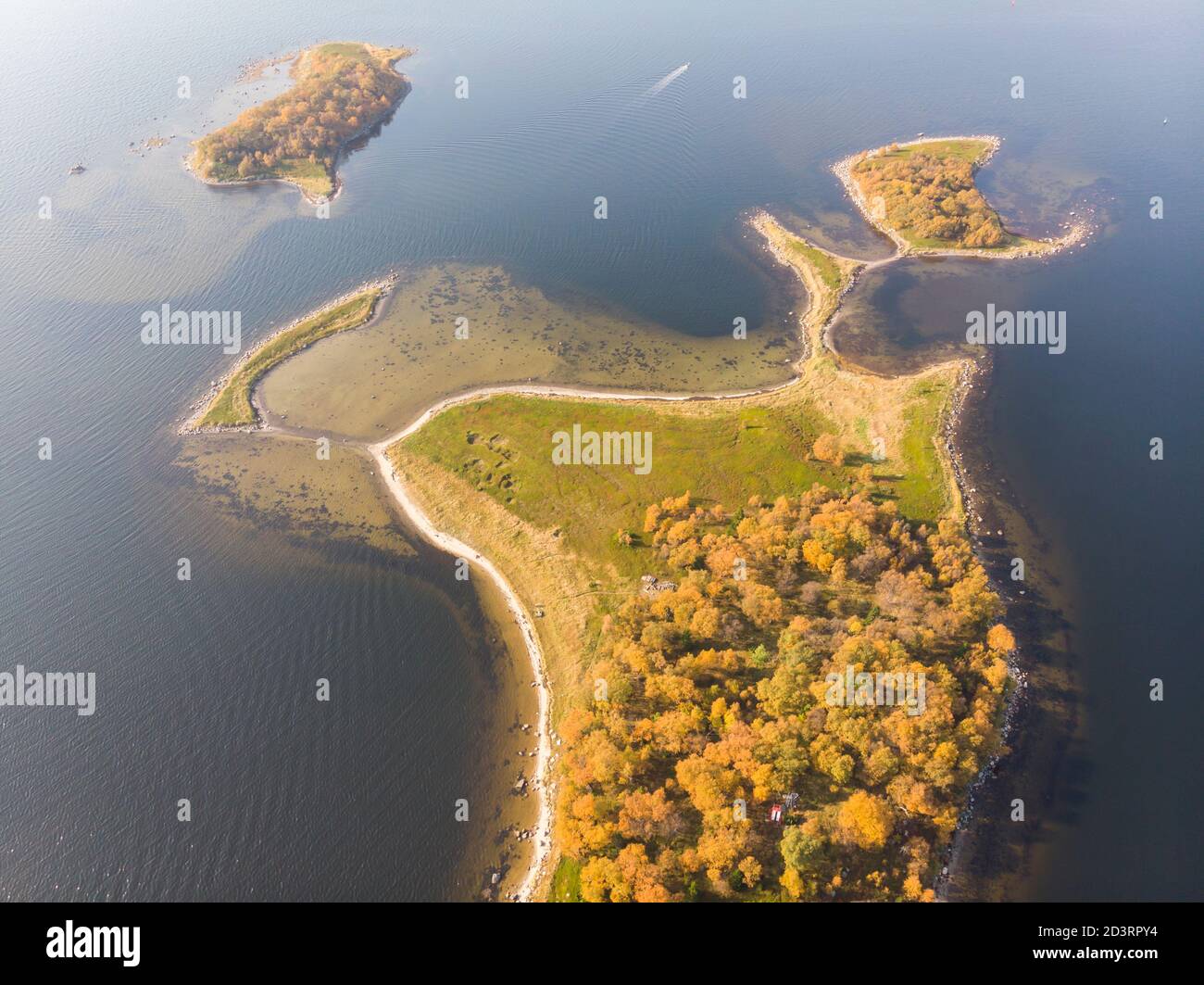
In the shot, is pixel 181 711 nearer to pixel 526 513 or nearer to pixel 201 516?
pixel 201 516

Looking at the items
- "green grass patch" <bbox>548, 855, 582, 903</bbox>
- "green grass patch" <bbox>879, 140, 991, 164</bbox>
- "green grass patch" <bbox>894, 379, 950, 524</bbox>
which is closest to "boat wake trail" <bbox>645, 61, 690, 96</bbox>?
"green grass patch" <bbox>879, 140, 991, 164</bbox>

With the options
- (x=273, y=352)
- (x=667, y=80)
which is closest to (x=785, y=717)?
(x=273, y=352)

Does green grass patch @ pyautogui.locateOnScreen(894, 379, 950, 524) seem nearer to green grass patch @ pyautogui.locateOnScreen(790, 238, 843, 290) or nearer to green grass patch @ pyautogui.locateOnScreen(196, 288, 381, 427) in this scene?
green grass patch @ pyautogui.locateOnScreen(790, 238, 843, 290)

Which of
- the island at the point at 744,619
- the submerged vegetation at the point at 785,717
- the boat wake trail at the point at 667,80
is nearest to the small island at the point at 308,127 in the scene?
the boat wake trail at the point at 667,80

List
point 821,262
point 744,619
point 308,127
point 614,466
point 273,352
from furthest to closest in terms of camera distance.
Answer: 1. point 308,127
2. point 821,262
3. point 273,352
4. point 614,466
5. point 744,619

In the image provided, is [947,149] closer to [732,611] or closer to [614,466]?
[614,466]

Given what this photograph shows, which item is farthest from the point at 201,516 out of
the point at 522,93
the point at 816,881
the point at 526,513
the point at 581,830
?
the point at 522,93

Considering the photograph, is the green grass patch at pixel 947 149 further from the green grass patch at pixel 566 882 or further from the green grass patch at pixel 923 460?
the green grass patch at pixel 566 882
